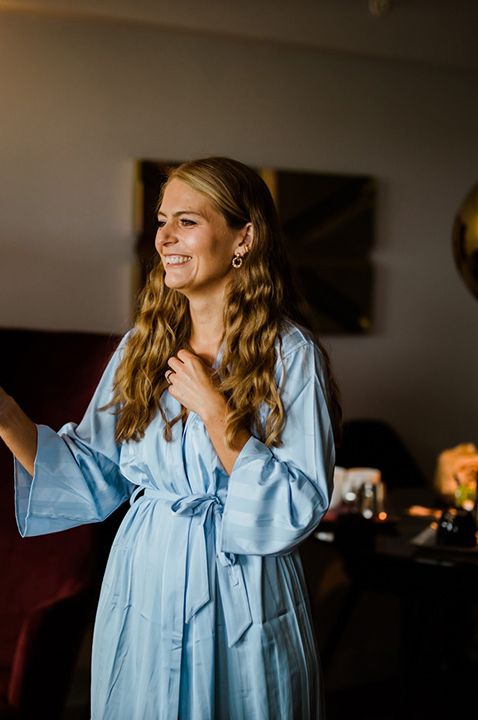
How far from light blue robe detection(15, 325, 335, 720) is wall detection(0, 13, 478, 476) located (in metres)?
2.40

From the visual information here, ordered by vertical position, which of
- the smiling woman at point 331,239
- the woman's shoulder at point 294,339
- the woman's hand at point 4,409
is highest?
the smiling woman at point 331,239

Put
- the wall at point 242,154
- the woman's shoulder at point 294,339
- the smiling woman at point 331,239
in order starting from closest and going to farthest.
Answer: the woman's shoulder at point 294,339, the wall at point 242,154, the smiling woman at point 331,239

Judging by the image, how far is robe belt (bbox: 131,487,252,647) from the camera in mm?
1572

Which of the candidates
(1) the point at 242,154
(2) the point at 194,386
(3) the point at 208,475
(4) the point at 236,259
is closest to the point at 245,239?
(4) the point at 236,259

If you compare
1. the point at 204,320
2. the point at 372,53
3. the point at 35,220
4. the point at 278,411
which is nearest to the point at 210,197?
the point at 204,320

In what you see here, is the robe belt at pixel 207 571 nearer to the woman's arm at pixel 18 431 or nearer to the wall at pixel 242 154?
the woman's arm at pixel 18 431

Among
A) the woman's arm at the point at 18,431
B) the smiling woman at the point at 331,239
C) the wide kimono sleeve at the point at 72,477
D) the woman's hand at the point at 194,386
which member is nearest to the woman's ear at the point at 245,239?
the woman's hand at the point at 194,386

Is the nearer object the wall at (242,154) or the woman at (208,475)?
the woman at (208,475)

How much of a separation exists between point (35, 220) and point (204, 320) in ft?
7.83

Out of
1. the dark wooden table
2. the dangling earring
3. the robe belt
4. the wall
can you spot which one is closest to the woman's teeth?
the dangling earring

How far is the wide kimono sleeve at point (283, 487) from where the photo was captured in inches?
60.1

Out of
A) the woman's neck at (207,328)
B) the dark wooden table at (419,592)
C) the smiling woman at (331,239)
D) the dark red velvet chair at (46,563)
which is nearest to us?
the woman's neck at (207,328)

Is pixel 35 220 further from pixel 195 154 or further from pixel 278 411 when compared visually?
pixel 278 411

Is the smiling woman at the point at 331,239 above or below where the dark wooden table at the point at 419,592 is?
above
